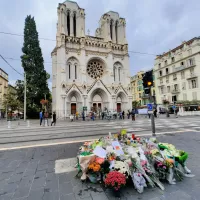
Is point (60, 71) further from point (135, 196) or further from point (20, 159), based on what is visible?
point (135, 196)

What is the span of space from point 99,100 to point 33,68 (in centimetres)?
1656

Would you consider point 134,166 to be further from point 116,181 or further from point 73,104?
point 73,104

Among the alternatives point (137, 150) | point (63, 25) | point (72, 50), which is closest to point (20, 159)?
point (137, 150)

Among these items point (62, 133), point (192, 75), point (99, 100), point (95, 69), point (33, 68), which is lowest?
point (62, 133)

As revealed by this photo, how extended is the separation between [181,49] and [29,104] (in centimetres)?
4163

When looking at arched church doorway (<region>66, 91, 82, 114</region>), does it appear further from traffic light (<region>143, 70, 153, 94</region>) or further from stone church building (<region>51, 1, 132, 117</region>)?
traffic light (<region>143, 70, 153, 94</region>)

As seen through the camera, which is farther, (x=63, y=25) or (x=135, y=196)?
(x=63, y=25)

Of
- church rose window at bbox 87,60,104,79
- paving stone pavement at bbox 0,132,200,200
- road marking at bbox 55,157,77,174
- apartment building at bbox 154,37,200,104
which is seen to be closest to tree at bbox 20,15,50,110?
church rose window at bbox 87,60,104,79

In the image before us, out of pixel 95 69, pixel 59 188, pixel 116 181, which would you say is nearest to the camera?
pixel 116 181

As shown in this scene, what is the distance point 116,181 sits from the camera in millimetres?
2199

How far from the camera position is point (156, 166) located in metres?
2.71

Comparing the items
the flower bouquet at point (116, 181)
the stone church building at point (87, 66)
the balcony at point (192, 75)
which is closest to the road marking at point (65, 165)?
the flower bouquet at point (116, 181)

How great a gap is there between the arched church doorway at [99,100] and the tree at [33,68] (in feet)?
36.1

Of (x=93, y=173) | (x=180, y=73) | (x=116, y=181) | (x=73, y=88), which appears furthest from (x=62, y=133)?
(x=180, y=73)
